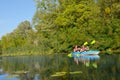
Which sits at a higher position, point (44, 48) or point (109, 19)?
point (109, 19)

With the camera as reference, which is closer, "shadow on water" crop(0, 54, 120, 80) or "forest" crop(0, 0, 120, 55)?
"shadow on water" crop(0, 54, 120, 80)

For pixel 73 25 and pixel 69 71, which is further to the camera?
pixel 73 25

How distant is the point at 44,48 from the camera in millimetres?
49594

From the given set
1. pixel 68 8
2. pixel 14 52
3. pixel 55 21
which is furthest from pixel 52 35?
pixel 14 52

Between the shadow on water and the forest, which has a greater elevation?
the forest

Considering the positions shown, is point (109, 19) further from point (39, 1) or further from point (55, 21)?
point (39, 1)

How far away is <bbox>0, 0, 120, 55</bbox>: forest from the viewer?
41312mm

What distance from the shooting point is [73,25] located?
48250 mm

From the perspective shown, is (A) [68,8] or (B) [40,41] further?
(B) [40,41]

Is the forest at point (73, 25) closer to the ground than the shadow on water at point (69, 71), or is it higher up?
higher up

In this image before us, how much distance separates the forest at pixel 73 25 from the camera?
136 ft

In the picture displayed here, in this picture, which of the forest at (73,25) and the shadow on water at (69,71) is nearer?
the shadow on water at (69,71)

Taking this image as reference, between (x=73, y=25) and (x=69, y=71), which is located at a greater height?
(x=73, y=25)

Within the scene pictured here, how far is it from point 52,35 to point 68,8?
226 inches
